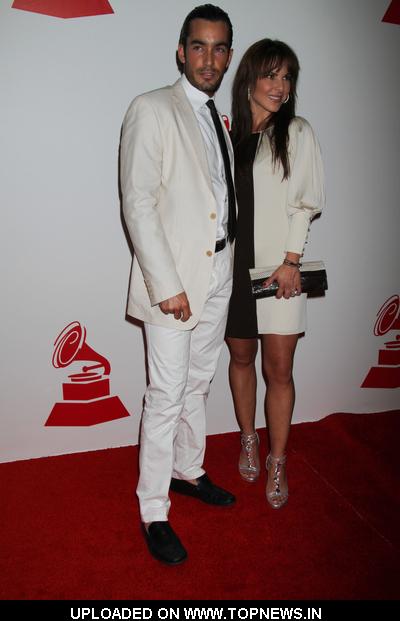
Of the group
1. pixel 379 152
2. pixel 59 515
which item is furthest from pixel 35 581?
pixel 379 152

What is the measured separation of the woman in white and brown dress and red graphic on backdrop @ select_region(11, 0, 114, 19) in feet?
2.28

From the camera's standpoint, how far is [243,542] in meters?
2.17

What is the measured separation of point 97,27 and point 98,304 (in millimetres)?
1241

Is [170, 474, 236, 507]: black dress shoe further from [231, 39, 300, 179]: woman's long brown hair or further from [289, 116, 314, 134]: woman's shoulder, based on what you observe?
[289, 116, 314, 134]: woman's shoulder

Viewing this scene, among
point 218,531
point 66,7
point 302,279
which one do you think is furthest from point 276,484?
point 66,7

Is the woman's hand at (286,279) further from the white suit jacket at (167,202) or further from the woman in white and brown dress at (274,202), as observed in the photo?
the white suit jacket at (167,202)

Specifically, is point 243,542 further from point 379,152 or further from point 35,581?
point 379,152

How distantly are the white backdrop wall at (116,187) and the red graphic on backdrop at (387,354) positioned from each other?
7 cm

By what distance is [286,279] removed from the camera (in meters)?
2.25

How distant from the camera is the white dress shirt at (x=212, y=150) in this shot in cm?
206

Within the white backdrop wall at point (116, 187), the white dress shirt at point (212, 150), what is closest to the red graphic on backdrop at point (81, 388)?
the white backdrop wall at point (116, 187)

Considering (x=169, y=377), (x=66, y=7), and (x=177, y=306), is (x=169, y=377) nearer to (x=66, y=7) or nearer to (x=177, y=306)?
(x=177, y=306)

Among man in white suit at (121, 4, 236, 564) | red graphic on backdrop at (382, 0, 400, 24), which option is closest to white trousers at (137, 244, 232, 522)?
man in white suit at (121, 4, 236, 564)

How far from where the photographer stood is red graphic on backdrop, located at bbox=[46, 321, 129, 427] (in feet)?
8.93
